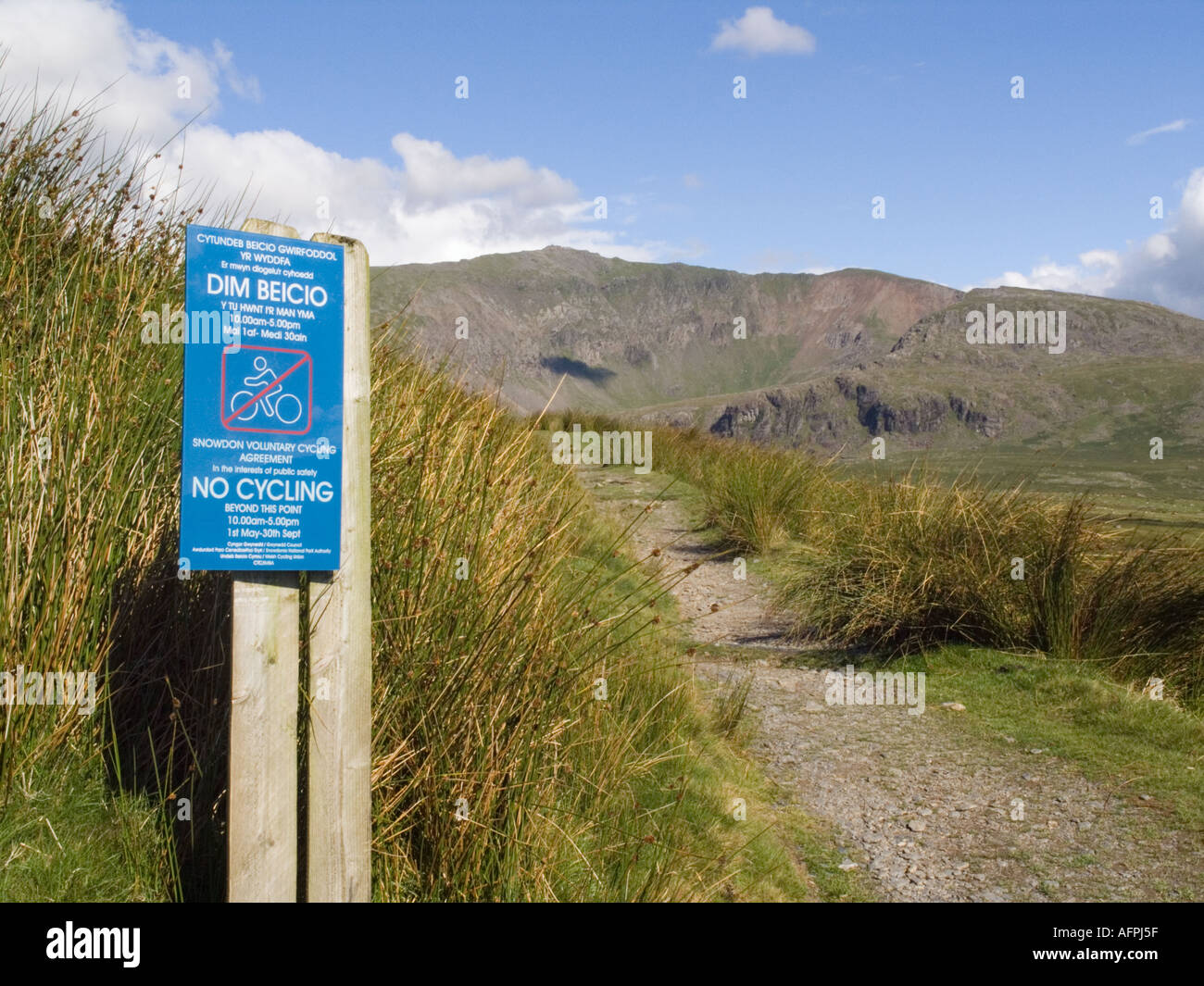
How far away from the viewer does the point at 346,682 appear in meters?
2.21

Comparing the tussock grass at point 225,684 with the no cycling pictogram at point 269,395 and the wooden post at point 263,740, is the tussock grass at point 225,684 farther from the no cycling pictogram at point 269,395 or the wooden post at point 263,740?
the no cycling pictogram at point 269,395

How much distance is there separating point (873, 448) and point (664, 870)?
19.0ft

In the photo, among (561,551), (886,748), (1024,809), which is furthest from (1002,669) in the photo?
(561,551)

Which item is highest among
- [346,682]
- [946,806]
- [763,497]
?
[763,497]

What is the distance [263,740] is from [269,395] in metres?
0.79

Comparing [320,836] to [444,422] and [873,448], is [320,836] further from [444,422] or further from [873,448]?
[873,448]

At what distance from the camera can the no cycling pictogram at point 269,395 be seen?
82.6 inches

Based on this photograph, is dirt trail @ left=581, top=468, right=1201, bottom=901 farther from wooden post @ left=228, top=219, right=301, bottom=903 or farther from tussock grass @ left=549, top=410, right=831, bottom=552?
tussock grass @ left=549, top=410, right=831, bottom=552

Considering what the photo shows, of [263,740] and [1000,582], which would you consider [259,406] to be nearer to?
[263,740]

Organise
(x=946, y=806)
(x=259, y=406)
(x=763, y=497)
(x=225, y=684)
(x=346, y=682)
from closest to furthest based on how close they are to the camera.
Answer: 1. (x=259, y=406)
2. (x=346, y=682)
3. (x=225, y=684)
4. (x=946, y=806)
5. (x=763, y=497)

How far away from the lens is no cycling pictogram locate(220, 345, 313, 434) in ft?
6.88

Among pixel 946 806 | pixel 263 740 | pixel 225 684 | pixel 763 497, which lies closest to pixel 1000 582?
pixel 946 806

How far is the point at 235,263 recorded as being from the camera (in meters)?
2.11

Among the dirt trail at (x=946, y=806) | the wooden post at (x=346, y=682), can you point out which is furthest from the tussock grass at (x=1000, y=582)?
the wooden post at (x=346, y=682)
